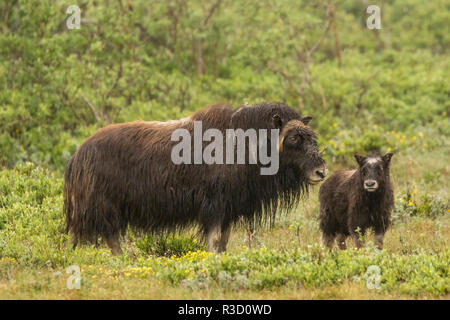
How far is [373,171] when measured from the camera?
8.63 meters

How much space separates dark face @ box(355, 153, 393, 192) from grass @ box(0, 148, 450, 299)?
80 cm

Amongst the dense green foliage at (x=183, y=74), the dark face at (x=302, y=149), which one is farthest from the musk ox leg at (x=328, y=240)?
the dense green foliage at (x=183, y=74)

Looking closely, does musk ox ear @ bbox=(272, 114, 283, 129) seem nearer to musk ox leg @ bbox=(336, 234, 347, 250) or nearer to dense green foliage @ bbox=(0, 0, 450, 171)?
musk ox leg @ bbox=(336, 234, 347, 250)

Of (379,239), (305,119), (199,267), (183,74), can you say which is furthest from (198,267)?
(183,74)

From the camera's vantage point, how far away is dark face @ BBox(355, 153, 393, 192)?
27.9 feet

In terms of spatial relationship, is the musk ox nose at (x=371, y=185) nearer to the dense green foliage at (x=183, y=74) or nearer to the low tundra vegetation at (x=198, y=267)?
the low tundra vegetation at (x=198, y=267)

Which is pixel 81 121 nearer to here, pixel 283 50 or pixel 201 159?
pixel 283 50

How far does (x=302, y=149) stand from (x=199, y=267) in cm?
199

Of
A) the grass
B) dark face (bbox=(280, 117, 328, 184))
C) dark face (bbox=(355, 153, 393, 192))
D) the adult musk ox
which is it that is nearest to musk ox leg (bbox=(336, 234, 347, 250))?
the grass

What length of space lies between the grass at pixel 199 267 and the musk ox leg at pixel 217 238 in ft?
0.67

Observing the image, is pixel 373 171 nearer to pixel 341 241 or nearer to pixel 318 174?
pixel 318 174

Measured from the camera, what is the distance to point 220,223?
791cm
